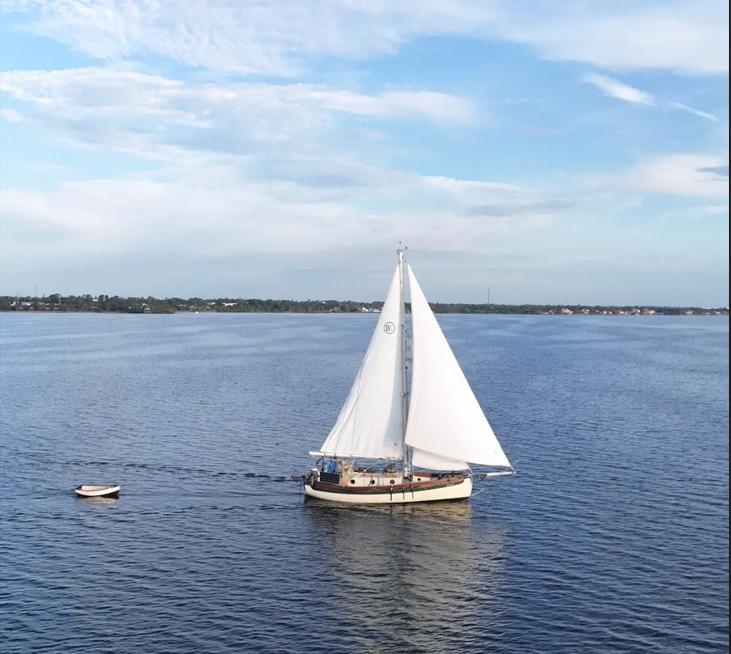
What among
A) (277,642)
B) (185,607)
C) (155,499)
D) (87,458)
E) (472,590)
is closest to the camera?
(277,642)

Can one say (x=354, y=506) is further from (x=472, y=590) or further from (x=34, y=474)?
(x=34, y=474)

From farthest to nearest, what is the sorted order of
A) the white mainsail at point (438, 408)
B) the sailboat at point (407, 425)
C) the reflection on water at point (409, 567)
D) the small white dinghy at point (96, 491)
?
the white mainsail at point (438, 408), the sailboat at point (407, 425), the small white dinghy at point (96, 491), the reflection on water at point (409, 567)

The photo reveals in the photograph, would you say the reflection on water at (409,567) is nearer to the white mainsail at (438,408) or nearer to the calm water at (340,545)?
the calm water at (340,545)

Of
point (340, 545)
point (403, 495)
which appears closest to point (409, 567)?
point (340, 545)

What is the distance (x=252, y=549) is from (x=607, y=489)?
34.1 m

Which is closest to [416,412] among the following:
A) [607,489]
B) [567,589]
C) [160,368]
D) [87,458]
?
[607,489]

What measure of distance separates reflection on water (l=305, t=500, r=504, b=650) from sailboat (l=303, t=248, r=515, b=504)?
70.3 inches

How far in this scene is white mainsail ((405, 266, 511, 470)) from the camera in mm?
72625

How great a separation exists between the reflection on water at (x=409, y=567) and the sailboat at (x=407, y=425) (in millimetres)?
1786

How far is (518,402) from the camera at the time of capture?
125 metres

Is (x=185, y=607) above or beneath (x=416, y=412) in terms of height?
beneath

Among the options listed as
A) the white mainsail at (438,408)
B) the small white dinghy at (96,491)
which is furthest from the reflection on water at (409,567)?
the small white dinghy at (96,491)

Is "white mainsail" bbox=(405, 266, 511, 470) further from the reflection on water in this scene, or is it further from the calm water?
the calm water

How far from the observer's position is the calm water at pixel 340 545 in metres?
48.1
